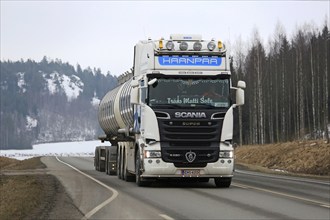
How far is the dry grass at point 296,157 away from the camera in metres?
30.6

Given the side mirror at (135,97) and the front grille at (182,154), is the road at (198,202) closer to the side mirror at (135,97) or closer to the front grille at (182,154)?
the front grille at (182,154)

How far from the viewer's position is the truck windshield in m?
17.8

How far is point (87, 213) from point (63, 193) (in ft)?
16.1

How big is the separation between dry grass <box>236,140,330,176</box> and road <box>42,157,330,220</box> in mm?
11531

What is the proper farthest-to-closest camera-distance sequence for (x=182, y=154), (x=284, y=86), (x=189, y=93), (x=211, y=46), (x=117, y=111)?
(x=284, y=86) → (x=117, y=111) → (x=211, y=46) → (x=189, y=93) → (x=182, y=154)

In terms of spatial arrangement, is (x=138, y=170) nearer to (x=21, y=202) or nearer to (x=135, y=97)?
(x=135, y=97)

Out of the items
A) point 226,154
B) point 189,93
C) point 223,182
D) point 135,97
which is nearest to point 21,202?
point 135,97

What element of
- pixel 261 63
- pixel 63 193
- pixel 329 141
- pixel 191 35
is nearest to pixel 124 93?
pixel 191 35

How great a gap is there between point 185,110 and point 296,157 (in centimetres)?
1923

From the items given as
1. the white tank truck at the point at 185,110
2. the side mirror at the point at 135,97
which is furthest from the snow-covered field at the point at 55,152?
the white tank truck at the point at 185,110

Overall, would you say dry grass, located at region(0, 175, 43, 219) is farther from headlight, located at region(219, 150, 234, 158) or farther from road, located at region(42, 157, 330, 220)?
headlight, located at region(219, 150, 234, 158)

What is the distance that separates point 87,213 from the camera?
12109 mm

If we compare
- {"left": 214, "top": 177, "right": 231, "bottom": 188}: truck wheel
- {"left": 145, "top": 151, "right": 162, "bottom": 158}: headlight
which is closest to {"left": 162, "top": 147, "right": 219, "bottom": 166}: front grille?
{"left": 145, "top": 151, "right": 162, "bottom": 158}: headlight

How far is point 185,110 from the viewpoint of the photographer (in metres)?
17.6
